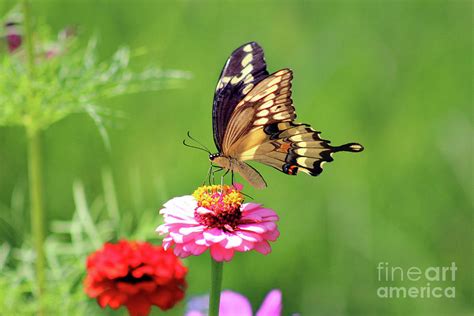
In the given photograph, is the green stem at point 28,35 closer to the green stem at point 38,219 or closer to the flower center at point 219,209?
the green stem at point 38,219

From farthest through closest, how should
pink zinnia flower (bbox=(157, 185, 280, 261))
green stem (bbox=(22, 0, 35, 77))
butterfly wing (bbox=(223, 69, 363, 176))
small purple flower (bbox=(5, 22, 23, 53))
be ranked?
small purple flower (bbox=(5, 22, 23, 53)) → green stem (bbox=(22, 0, 35, 77)) → butterfly wing (bbox=(223, 69, 363, 176)) → pink zinnia flower (bbox=(157, 185, 280, 261))

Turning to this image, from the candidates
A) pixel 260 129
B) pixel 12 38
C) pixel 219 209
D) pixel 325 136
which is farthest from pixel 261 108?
pixel 325 136

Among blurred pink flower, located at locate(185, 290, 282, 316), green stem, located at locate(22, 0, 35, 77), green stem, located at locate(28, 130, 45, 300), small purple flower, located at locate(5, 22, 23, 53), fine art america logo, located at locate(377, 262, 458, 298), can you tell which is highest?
small purple flower, located at locate(5, 22, 23, 53)

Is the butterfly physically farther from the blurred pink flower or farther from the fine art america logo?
the fine art america logo

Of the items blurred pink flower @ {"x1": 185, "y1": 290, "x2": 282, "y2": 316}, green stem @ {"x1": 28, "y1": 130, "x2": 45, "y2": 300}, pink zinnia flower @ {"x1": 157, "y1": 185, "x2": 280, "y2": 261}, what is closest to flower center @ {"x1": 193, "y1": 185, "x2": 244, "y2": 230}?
pink zinnia flower @ {"x1": 157, "y1": 185, "x2": 280, "y2": 261}

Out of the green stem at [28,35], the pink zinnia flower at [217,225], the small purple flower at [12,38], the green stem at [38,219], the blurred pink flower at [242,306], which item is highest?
the small purple flower at [12,38]

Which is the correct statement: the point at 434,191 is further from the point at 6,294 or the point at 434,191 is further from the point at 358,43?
the point at 6,294

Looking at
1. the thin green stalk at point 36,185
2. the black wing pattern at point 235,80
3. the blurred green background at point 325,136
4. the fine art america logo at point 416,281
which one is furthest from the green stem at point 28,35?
the fine art america logo at point 416,281
